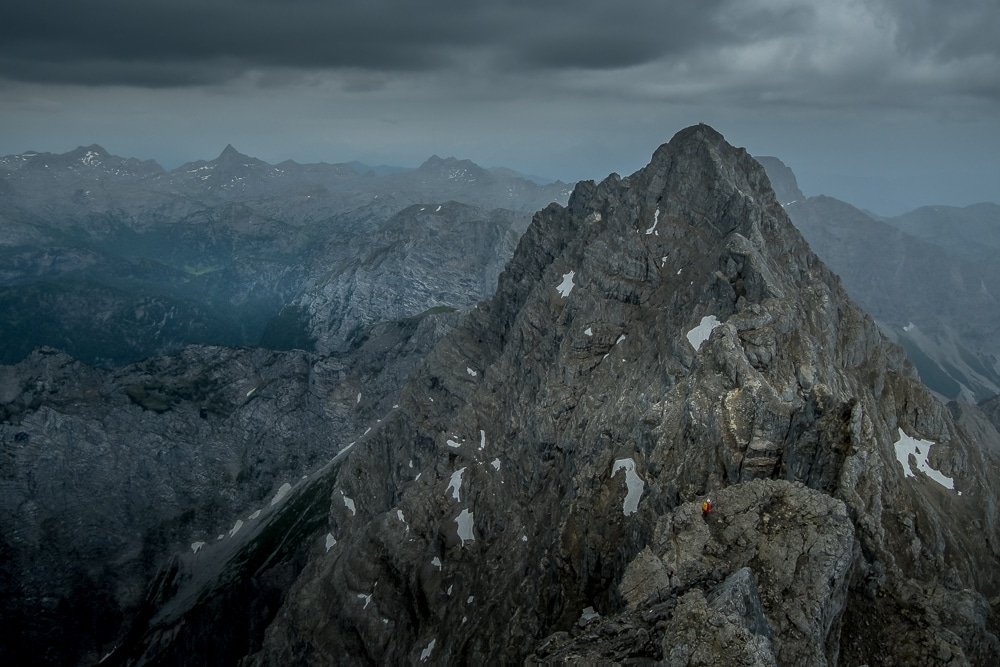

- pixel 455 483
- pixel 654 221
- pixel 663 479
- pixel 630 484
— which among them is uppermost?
pixel 654 221

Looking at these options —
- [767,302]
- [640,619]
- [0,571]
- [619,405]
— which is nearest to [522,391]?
[619,405]

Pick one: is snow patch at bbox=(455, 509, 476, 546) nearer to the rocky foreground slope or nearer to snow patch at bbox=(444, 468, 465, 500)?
the rocky foreground slope

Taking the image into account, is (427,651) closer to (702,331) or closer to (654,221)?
(702,331)

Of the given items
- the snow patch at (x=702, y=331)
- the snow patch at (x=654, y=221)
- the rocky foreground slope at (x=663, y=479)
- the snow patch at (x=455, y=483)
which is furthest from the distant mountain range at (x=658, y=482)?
the snow patch at (x=455, y=483)

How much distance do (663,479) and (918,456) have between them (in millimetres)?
48269

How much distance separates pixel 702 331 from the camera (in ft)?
246

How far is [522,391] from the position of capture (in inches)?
4188

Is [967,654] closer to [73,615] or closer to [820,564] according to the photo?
[820,564]

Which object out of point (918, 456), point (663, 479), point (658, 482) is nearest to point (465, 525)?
point (658, 482)

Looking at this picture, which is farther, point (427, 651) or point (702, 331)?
point (427, 651)

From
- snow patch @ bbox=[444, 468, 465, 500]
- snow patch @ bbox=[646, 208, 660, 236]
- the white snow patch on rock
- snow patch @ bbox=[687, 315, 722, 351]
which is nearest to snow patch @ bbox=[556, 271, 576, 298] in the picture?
snow patch @ bbox=[646, 208, 660, 236]

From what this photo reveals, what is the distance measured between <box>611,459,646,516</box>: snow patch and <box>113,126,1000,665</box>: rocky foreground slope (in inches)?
8.9

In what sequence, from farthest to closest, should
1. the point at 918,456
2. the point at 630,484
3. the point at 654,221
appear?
the point at 654,221 < the point at 918,456 < the point at 630,484

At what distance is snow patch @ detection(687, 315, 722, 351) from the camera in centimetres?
7300
